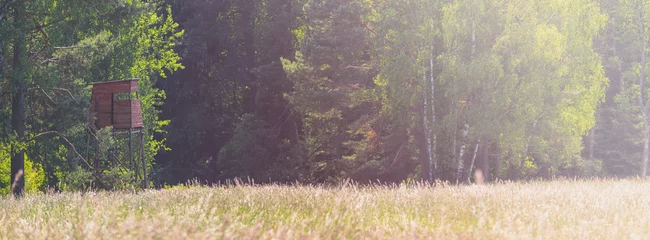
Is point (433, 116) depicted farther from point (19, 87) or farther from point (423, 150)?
point (19, 87)

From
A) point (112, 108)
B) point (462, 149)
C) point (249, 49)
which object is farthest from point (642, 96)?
point (112, 108)

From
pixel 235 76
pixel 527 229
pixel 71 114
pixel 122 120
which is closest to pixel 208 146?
pixel 235 76

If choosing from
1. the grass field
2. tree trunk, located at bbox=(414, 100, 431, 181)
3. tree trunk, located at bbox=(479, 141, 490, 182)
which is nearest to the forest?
tree trunk, located at bbox=(414, 100, 431, 181)

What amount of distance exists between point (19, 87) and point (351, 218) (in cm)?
1621

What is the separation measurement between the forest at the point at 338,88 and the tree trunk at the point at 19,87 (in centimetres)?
5

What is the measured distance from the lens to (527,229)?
5820mm

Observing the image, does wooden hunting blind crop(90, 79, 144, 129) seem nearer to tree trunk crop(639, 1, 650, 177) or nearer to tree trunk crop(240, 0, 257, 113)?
tree trunk crop(240, 0, 257, 113)

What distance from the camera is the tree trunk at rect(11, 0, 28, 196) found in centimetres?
1866

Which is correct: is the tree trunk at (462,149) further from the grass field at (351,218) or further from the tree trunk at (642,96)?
the tree trunk at (642,96)

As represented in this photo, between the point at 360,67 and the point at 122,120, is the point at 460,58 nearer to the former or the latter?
the point at 360,67

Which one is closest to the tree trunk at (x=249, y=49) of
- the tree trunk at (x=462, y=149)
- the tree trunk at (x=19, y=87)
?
the tree trunk at (x=462, y=149)

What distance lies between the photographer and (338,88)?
1229 inches

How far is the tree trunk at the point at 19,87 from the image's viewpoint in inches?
734

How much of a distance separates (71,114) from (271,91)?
768 inches
